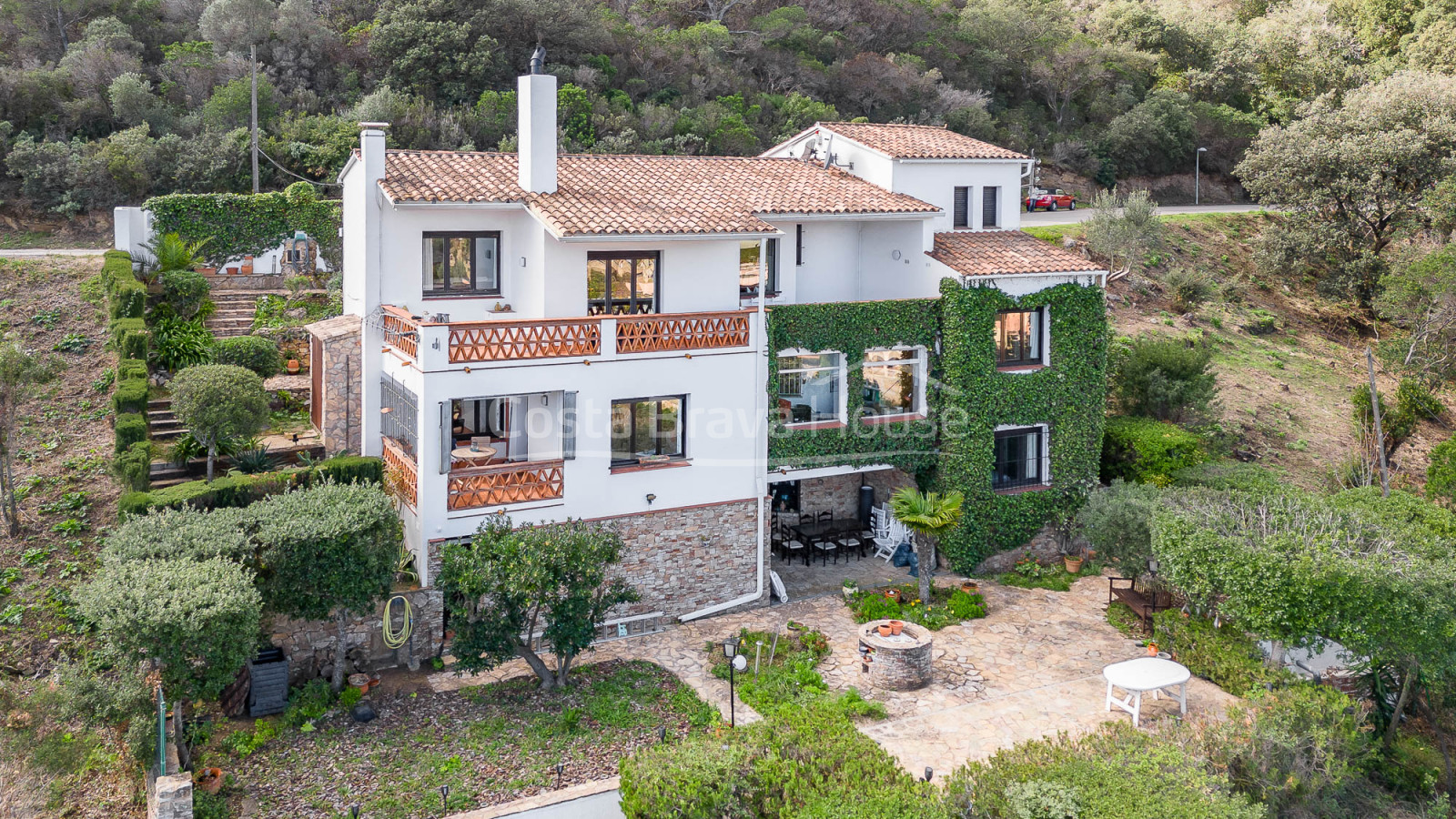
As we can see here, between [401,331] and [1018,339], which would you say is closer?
[401,331]

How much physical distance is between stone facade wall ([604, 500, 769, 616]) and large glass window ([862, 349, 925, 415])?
412cm

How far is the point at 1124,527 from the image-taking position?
21.0m

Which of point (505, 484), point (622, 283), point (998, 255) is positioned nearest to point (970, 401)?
point (998, 255)

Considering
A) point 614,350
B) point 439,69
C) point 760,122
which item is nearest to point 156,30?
point 439,69

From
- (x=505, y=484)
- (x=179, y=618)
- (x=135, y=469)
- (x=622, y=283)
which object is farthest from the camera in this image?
(x=622, y=283)

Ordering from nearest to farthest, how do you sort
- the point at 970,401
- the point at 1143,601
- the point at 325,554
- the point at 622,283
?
the point at 325,554 < the point at 622,283 < the point at 1143,601 < the point at 970,401

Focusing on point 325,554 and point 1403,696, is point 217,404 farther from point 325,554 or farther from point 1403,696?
point 1403,696

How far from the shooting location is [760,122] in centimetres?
4800

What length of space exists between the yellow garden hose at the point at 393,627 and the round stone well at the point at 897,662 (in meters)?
7.82

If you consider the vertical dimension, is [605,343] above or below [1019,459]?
above

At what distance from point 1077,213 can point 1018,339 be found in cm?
2604

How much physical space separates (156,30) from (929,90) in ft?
120

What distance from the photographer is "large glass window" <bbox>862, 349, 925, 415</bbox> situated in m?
23.1

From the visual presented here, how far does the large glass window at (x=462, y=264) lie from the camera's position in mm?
20688
